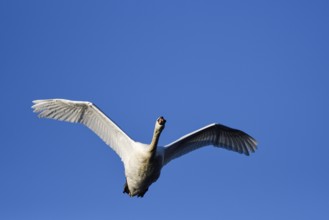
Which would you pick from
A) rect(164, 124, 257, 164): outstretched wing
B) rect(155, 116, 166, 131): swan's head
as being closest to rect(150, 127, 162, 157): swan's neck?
rect(155, 116, 166, 131): swan's head

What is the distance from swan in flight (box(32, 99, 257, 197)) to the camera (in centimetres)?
1752

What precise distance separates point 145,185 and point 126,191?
49.0 inches

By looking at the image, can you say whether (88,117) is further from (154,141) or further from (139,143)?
(154,141)

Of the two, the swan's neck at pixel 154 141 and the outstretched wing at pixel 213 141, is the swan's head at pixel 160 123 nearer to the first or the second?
the swan's neck at pixel 154 141

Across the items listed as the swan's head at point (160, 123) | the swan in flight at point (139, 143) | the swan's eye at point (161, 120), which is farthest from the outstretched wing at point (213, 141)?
the swan's eye at point (161, 120)

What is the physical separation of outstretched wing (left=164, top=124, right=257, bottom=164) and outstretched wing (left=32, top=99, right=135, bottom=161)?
1679 millimetres

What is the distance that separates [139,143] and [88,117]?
235 cm

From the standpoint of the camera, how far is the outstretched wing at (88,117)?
18531mm

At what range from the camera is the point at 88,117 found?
19047mm

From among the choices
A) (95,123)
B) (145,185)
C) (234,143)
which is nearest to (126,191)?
(145,185)

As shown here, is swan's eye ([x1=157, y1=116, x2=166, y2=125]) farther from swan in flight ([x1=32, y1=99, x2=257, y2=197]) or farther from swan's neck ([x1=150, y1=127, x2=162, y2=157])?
swan's neck ([x1=150, y1=127, x2=162, y2=157])

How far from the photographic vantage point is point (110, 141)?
19.1 metres

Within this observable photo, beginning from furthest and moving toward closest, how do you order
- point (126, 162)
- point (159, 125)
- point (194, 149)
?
point (194, 149), point (126, 162), point (159, 125)

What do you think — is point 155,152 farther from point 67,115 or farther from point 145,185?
point 67,115
